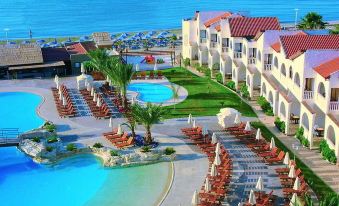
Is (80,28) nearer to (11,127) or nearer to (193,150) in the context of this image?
(11,127)

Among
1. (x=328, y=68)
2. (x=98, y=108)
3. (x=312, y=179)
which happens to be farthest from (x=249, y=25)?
(x=312, y=179)

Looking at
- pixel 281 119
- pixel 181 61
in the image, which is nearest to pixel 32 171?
pixel 281 119

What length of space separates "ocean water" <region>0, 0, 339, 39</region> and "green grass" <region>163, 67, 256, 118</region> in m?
57.1

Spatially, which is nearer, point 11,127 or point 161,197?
point 161,197

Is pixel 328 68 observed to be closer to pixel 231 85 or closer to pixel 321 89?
pixel 321 89

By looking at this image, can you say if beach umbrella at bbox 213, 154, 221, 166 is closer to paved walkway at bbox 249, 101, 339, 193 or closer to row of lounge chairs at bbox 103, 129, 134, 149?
paved walkway at bbox 249, 101, 339, 193

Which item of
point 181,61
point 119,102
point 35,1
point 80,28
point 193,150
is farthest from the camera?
point 35,1

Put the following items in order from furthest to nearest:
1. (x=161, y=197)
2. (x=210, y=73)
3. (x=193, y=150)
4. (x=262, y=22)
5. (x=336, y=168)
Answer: (x=210, y=73) → (x=262, y=22) → (x=193, y=150) → (x=336, y=168) → (x=161, y=197)

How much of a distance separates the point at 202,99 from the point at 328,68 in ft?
52.2

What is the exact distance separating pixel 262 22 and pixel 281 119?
16.0 metres

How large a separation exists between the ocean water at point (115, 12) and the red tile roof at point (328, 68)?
257 ft

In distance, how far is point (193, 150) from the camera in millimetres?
36969

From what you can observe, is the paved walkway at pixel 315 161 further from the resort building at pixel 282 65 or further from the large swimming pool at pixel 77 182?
the large swimming pool at pixel 77 182

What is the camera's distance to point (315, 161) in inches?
1377
